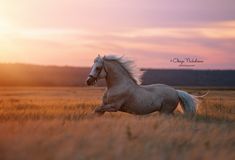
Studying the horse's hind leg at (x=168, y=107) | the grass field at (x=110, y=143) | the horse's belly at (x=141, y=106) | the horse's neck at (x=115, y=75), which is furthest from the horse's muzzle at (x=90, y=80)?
the grass field at (x=110, y=143)

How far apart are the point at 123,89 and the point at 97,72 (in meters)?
0.81

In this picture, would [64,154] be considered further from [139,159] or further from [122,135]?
[122,135]

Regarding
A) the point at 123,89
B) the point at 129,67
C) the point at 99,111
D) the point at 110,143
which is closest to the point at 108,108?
the point at 99,111

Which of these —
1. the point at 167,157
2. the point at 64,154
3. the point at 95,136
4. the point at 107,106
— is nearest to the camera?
the point at 64,154

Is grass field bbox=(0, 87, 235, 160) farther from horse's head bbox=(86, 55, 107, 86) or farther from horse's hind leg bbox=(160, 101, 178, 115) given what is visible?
horse's hind leg bbox=(160, 101, 178, 115)

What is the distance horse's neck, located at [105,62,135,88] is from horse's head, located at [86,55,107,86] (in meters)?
0.14

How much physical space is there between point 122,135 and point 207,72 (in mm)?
110333

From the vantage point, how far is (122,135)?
795 cm

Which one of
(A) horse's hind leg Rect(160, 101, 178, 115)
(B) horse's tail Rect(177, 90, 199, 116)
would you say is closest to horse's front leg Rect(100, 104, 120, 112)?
(A) horse's hind leg Rect(160, 101, 178, 115)

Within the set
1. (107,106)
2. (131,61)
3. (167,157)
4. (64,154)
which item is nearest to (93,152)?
(64,154)

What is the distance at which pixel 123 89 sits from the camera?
14578 millimetres

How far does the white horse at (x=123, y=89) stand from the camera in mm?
14422

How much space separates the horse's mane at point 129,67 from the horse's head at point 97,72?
23 centimetres

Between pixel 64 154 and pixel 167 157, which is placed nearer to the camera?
pixel 64 154
